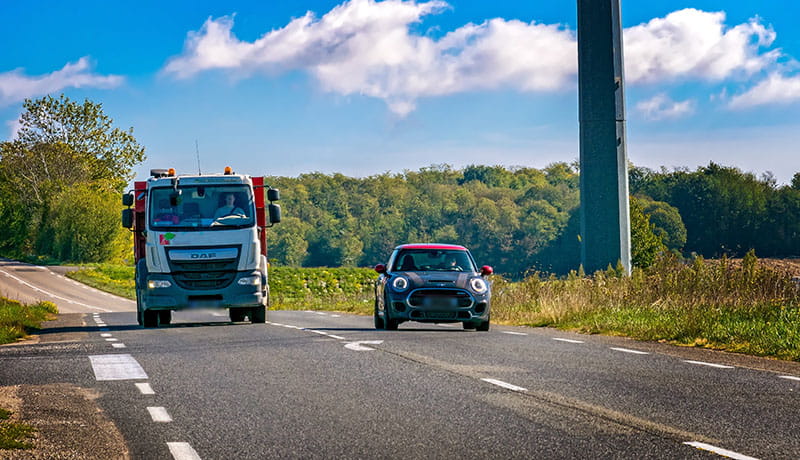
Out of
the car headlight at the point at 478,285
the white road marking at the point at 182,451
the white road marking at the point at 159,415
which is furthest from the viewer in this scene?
the car headlight at the point at 478,285

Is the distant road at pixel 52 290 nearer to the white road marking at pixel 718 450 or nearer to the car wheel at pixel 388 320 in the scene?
the car wheel at pixel 388 320

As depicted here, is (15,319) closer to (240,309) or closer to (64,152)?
(240,309)

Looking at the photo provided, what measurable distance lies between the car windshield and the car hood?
1.17ft

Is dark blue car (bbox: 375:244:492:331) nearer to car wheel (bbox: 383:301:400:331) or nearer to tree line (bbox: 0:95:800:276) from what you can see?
car wheel (bbox: 383:301:400:331)

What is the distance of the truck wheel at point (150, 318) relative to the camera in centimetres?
2378

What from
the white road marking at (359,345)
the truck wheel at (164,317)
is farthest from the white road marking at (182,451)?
the truck wheel at (164,317)

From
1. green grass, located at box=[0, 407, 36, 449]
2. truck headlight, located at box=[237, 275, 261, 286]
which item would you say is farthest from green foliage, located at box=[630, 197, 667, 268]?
green grass, located at box=[0, 407, 36, 449]

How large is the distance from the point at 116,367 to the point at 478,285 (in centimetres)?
788

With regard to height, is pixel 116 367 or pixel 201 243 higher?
pixel 201 243

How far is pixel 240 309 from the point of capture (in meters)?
24.3

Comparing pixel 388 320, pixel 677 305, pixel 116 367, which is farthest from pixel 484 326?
pixel 116 367

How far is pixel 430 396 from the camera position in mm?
10664

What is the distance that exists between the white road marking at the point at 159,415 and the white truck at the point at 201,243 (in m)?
12.0

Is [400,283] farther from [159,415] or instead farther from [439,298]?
[159,415]
